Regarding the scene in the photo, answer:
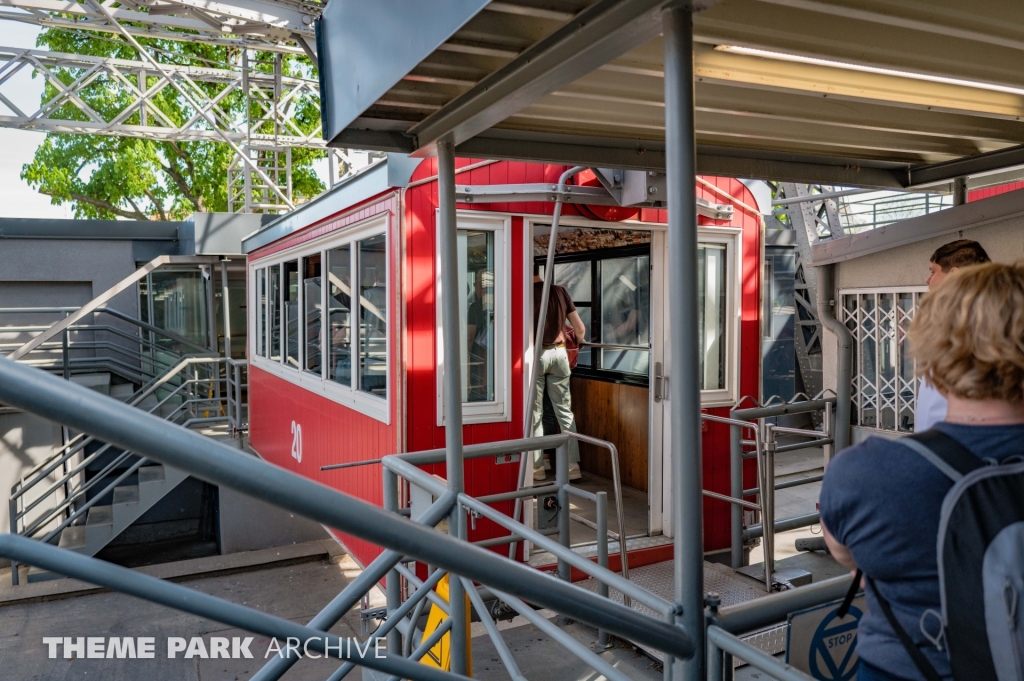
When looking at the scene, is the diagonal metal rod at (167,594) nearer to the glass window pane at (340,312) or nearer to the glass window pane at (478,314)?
the glass window pane at (478,314)

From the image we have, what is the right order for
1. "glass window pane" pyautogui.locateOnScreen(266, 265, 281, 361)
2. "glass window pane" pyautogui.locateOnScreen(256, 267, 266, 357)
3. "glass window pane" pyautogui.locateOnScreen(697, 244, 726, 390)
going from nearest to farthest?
"glass window pane" pyautogui.locateOnScreen(697, 244, 726, 390) < "glass window pane" pyautogui.locateOnScreen(266, 265, 281, 361) < "glass window pane" pyautogui.locateOnScreen(256, 267, 266, 357)

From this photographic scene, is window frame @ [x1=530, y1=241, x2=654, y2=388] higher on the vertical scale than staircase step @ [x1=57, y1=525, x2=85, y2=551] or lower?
higher

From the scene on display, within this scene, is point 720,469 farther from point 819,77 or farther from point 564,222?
point 819,77

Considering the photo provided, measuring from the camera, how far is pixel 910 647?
1.31m

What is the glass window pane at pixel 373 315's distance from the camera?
18.3ft

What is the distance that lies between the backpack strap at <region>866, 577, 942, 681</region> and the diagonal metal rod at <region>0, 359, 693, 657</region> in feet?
1.53

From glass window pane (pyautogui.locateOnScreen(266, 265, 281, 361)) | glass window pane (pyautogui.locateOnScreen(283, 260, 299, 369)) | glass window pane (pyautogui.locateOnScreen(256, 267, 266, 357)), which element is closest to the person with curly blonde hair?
glass window pane (pyautogui.locateOnScreen(283, 260, 299, 369))

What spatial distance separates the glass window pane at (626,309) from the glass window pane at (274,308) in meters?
3.63

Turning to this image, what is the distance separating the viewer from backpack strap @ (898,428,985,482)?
1.27m

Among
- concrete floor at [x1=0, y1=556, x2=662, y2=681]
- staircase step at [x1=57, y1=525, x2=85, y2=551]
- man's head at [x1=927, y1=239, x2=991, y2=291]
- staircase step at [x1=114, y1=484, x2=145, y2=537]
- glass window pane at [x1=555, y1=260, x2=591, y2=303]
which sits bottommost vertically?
concrete floor at [x1=0, y1=556, x2=662, y2=681]

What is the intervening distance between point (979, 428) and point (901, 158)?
305 centimetres

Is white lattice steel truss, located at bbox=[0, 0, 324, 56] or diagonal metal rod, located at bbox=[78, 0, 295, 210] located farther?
diagonal metal rod, located at bbox=[78, 0, 295, 210]

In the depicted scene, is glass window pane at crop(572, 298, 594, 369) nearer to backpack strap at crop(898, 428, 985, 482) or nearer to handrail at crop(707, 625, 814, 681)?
handrail at crop(707, 625, 814, 681)

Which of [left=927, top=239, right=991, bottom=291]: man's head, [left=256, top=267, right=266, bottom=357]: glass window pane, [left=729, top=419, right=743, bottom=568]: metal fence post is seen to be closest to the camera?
[left=927, top=239, right=991, bottom=291]: man's head
